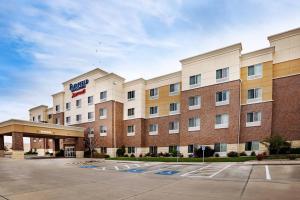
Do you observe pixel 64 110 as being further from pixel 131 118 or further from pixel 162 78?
pixel 162 78

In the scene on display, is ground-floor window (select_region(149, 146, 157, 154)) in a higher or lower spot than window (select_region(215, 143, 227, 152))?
lower

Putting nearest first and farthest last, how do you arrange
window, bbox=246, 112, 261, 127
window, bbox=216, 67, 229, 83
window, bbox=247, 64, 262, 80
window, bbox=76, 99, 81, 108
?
1. window, bbox=246, 112, 261, 127
2. window, bbox=247, 64, 262, 80
3. window, bbox=216, 67, 229, 83
4. window, bbox=76, 99, 81, 108

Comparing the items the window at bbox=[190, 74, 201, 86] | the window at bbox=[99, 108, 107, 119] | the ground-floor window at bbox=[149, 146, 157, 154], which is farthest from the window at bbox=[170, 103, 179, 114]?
the window at bbox=[99, 108, 107, 119]

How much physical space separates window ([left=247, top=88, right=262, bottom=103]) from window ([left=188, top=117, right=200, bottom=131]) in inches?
301

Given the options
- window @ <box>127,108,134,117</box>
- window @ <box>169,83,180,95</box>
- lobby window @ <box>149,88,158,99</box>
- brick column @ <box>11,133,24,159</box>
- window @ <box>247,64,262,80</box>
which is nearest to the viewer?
window @ <box>247,64,262,80</box>

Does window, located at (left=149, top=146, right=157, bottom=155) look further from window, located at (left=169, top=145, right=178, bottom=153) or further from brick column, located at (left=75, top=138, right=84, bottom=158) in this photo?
brick column, located at (left=75, top=138, right=84, bottom=158)

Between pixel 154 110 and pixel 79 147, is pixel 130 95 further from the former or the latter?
pixel 79 147

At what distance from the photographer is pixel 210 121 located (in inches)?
1260

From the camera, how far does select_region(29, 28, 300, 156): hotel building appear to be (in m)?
28.1

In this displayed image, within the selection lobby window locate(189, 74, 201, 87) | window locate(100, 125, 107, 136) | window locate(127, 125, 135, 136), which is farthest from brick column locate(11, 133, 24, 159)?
lobby window locate(189, 74, 201, 87)

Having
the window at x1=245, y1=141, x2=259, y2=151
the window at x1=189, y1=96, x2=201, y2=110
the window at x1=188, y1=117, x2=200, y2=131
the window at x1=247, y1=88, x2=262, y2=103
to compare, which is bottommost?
the window at x1=245, y1=141, x2=259, y2=151

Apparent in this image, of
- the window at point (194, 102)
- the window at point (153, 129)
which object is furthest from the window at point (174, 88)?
the window at point (153, 129)

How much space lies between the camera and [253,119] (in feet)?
96.0

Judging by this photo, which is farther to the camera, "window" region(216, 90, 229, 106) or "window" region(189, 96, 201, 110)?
"window" region(189, 96, 201, 110)
